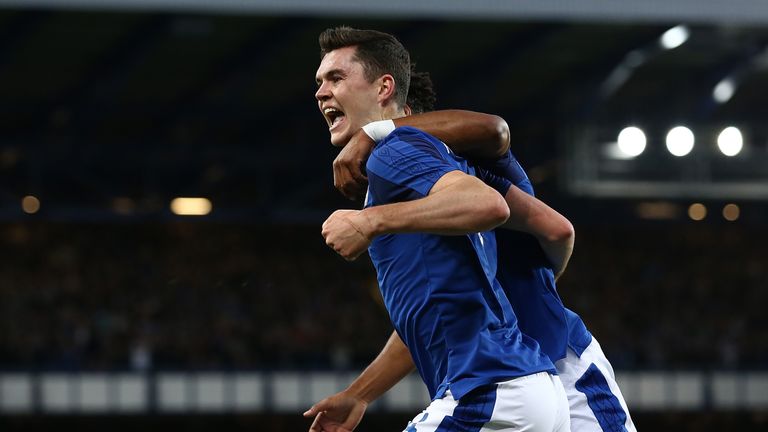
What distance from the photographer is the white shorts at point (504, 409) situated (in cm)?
367

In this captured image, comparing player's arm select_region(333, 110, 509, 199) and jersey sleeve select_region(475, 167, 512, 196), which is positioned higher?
player's arm select_region(333, 110, 509, 199)

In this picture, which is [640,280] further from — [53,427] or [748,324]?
[53,427]

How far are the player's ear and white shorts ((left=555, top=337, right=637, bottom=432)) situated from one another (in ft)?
3.52

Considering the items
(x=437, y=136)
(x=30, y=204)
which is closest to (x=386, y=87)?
(x=437, y=136)

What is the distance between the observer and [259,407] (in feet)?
83.3

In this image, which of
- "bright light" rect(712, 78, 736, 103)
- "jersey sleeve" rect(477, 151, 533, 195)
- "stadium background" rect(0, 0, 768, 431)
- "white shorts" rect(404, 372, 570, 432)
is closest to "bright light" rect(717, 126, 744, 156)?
"stadium background" rect(0, 0, 768, 431)

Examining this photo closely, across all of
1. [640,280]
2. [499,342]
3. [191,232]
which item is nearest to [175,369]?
[191,232]

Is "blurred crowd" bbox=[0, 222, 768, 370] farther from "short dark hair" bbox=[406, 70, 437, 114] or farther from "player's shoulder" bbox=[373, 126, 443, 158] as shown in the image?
"player's shoulder" bbox=[373, 126, 443, 158]

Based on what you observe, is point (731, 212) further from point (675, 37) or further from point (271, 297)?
point (271, 297)

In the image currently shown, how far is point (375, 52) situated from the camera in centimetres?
393

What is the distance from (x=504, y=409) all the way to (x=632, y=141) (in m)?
18.2

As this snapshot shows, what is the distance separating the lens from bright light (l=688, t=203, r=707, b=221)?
83.7ft

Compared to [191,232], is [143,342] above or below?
below

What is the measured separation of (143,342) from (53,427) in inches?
112
